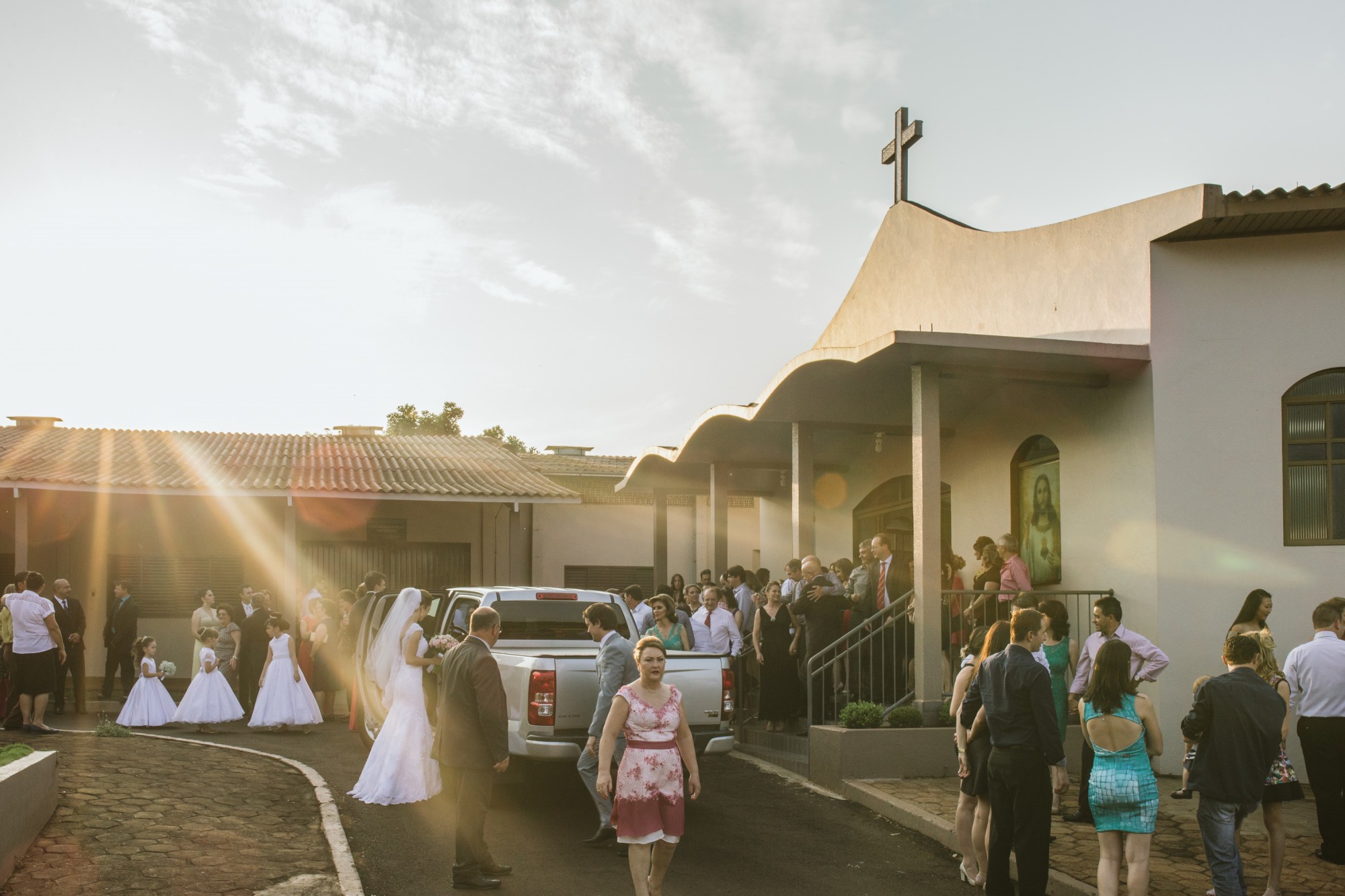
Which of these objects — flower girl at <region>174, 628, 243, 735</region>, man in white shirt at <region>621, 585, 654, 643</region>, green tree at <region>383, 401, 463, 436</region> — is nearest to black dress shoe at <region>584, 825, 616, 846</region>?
man in white shirt at <region>621, 585, 654, 643</region>

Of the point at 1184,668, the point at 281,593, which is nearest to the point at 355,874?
the point at 1184,668

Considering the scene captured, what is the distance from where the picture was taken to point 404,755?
944 centimetres

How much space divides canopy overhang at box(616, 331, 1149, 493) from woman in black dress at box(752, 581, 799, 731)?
2349 millimetres

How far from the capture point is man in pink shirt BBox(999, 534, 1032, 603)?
36.4 ft

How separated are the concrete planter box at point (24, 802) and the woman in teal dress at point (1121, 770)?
614 cm

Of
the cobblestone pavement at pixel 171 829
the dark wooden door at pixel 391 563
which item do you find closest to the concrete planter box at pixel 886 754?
the cobblestone pavement at pixel 171 829

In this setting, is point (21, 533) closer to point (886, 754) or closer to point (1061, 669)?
point (886, 754)

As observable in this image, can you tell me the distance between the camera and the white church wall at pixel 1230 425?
1036 cm

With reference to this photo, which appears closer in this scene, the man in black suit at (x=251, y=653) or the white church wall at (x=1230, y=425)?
the white church wall at (x=1230, y=425)

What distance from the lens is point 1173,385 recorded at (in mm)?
10492

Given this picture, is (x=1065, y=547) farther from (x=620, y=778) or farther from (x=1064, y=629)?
(x=620, y=778)

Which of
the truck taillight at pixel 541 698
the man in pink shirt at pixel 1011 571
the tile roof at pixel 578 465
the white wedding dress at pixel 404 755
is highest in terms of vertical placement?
the tile roof at pixel 578 465

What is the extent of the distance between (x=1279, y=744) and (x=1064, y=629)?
1742 mm

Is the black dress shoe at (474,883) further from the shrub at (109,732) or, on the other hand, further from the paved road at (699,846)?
the shrub at (109,732)
